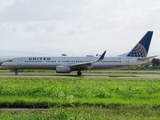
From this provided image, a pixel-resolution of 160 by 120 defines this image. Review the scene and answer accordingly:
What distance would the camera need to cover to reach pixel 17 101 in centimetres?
1313

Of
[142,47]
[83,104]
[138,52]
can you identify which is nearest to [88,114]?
[83,104]

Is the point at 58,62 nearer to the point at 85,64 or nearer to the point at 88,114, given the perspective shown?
the point at 85,64

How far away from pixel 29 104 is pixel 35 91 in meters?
2.83

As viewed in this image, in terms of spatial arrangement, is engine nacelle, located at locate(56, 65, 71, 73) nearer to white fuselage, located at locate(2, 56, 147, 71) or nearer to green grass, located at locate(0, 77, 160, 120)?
white fuselage, located at locate(2, 56, 147, 71)

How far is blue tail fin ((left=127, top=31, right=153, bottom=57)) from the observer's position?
144ft

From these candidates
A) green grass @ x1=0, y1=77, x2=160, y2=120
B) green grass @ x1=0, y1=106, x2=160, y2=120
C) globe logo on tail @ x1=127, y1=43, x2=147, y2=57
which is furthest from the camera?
globe logo on tail @ x1=127, y1=43, x2=147, y2=57

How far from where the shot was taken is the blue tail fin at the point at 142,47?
43797 mm

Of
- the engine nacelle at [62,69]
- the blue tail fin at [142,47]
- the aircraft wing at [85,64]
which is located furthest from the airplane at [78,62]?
the engine nacelle at [62,69]

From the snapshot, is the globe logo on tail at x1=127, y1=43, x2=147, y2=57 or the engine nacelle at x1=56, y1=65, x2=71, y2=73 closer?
the engine nacelle at x1=56, y1=65, x2=71, y2=73

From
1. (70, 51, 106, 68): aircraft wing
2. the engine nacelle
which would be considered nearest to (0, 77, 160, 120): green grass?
(70, 51, 106, 68): aircraft wing

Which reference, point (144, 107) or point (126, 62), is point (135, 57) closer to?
point (126, 62)

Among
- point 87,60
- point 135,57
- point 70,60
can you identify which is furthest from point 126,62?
point 70,60

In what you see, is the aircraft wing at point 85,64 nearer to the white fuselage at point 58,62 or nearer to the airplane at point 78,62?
the airplane at point 78,62

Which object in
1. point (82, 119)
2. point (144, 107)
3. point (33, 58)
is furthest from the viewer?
point (33, 58)
